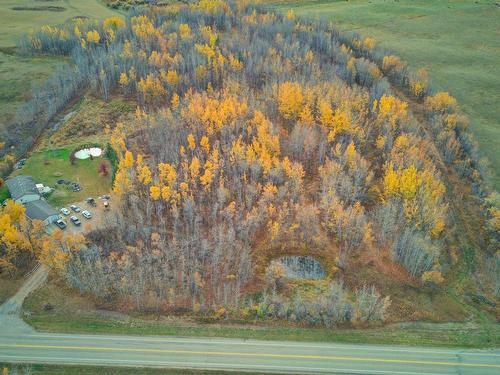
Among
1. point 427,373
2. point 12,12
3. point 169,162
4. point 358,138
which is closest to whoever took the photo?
point 427,373

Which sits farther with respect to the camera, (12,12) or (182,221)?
(12,12)

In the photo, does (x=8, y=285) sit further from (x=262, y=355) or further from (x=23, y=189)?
(x=262, y=355)

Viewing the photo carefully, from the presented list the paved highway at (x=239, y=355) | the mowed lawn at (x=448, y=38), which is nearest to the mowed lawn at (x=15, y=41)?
the paved highway at (x=239, y=355)

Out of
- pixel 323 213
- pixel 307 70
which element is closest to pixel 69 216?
pixel 323 213

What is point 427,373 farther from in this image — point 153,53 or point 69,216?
point 153,53

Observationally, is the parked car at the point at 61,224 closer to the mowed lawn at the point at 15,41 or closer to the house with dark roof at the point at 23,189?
the house with dark roof at the point at 23,189
